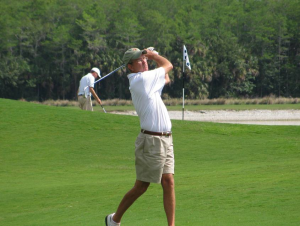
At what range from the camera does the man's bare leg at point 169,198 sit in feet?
20.2

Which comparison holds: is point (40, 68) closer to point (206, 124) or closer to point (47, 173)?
point (206, 124)

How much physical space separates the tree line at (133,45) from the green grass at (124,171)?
156ft

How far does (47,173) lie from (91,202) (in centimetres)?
410

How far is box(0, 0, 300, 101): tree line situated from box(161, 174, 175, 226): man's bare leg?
57898 mm

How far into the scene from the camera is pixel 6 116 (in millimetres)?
17016

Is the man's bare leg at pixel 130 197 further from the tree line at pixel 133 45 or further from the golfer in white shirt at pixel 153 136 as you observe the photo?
the tree line at pixel 133 45

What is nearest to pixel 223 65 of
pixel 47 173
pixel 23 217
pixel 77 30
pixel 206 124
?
pixel 77 30

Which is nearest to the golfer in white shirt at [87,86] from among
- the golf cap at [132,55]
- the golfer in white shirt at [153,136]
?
the golf cap at [132,55]

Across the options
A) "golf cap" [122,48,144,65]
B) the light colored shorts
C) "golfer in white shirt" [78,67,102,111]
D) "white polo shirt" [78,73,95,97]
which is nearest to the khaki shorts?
"golf cap" [122,48,144,65]

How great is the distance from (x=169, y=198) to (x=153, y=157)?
0.45m

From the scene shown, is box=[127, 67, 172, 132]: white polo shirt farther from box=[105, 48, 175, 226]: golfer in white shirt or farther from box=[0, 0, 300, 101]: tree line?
box=[0, 0, 300, 101]: tree line

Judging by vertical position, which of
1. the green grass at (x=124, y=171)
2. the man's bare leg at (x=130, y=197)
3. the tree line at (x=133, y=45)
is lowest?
the green grass at (x=124, y=171)

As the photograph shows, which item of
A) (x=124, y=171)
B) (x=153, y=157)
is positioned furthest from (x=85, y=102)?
(x=153, y=157)

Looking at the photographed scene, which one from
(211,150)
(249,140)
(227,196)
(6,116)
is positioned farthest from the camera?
(6,116)
